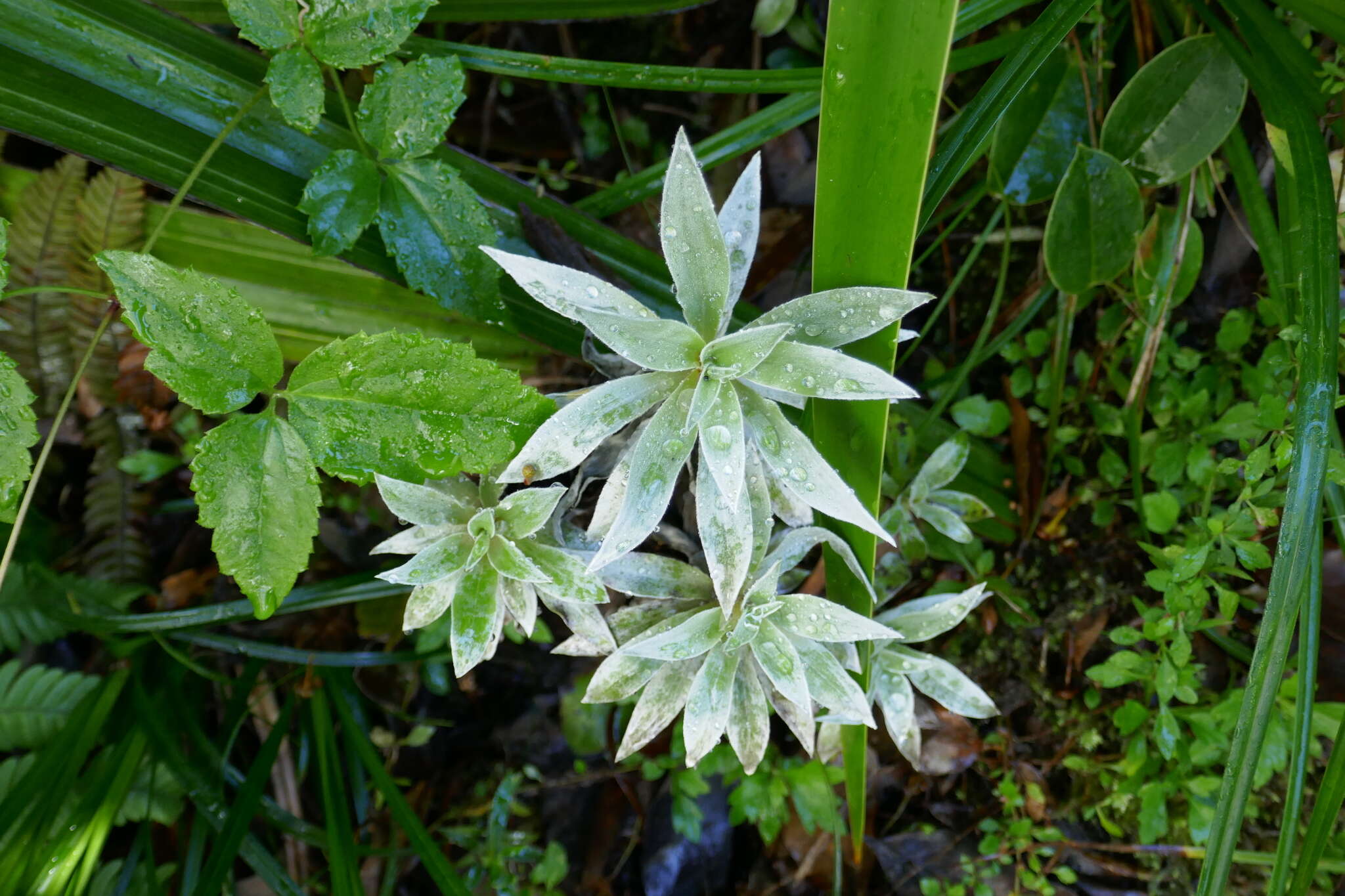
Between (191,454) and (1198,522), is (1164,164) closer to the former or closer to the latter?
(1198,522)

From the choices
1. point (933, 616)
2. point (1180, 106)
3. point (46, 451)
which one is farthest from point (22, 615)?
point (1180, 106)

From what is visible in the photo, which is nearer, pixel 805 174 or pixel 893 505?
pixel 893 505

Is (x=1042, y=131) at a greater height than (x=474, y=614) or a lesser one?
greater

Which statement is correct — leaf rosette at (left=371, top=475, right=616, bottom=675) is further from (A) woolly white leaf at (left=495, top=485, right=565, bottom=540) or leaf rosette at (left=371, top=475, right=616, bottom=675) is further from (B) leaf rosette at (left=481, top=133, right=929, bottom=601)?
(B) leaf rosette at (left=481, top=133, right=929, bottom=601)

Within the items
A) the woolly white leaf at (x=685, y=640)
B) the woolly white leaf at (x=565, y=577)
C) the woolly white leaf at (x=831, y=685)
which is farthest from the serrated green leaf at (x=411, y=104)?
the woolly white leaf at (x=831, y=685)

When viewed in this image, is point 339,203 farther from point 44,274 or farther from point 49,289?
point 44,274

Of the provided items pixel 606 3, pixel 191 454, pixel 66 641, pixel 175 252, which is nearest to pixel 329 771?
pixel 191 454

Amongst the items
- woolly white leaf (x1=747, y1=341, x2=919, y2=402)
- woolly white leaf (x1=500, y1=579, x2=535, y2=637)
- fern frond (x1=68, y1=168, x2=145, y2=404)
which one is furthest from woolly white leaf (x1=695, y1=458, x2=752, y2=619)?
fern frond (x1=68, y1=168, x2=145, y2=404)
